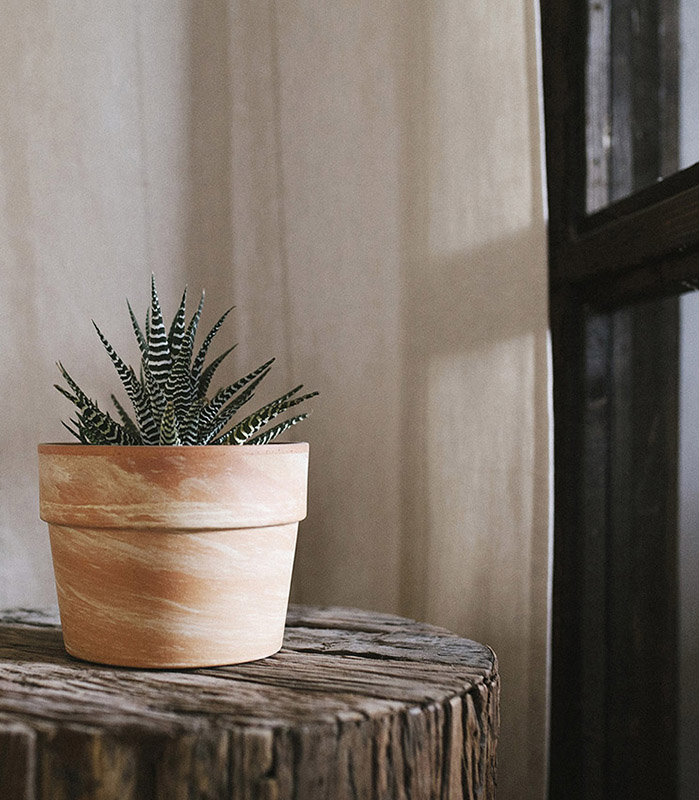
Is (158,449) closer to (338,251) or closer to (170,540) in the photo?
(170,540)

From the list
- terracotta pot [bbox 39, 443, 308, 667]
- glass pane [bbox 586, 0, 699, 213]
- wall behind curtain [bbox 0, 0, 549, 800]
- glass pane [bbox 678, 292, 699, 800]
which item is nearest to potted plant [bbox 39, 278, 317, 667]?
terracotta pot [bbox 39, 443, 308, 667]

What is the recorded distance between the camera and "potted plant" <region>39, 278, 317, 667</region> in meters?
0.73

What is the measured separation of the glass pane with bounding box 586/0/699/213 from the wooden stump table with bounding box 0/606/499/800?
624mm

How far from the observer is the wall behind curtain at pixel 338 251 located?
3.31ft

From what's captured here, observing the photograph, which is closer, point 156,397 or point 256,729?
point 256,729

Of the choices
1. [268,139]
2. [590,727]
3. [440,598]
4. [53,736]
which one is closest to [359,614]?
[440,598]

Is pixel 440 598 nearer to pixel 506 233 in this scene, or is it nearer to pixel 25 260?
pixel 506 233

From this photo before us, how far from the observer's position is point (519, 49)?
1.00 meters

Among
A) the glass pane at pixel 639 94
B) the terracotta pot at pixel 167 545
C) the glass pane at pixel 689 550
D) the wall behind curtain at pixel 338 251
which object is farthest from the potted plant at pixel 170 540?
the glass pane at pixel 639 94

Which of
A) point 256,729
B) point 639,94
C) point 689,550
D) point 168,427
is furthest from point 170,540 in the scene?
point 639,94

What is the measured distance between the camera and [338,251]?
1.24 meters

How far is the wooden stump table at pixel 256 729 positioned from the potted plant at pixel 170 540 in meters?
0.03

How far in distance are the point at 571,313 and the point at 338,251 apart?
1.25 feet

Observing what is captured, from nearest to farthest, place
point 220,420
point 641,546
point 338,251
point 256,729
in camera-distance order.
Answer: point 256,729, point 220,420, point 641,546, point 338,251
